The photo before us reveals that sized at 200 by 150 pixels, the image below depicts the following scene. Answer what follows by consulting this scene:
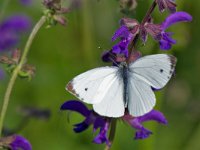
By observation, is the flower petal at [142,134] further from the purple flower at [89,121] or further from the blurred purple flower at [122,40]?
the blurred purple flower at [122,40]

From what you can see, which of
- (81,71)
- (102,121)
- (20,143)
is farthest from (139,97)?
(81,71)

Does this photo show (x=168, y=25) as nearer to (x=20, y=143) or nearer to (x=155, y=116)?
(x=155, y=116)

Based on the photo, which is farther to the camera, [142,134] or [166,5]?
[142,134]

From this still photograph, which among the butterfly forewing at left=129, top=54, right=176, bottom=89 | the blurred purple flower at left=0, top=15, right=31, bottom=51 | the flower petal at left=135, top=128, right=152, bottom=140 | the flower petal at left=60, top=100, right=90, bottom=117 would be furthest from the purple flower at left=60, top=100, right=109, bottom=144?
the blurred purple flower at left=0, top=15, right=31, bottom=51

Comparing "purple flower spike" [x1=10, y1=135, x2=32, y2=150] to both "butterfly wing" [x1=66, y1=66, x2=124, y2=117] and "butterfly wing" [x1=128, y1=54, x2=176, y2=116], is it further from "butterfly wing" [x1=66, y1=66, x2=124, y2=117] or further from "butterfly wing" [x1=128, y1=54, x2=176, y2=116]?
"butterfly wing" [x1=128, y1=54, x2=176, y2=116]

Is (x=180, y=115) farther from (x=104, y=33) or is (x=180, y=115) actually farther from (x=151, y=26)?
(x=151, y=26)

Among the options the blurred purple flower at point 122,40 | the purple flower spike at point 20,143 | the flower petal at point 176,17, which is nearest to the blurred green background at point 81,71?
the flower petal at point 176,17
